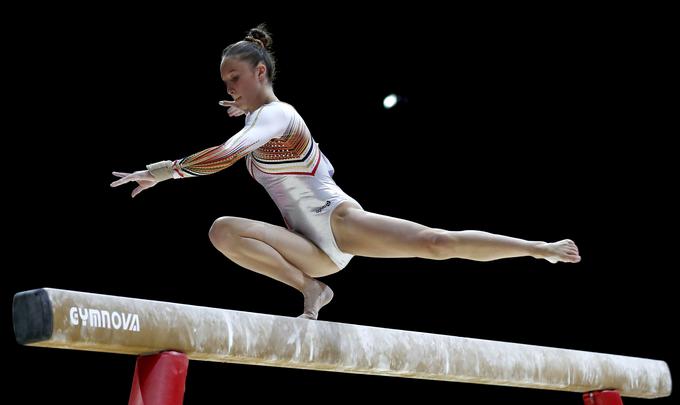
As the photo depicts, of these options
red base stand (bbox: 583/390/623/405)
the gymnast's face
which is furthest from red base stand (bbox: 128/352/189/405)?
red base stand (bbox: 583/390/623/405)

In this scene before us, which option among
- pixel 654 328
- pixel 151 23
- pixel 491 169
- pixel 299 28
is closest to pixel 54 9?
pixel 151 23

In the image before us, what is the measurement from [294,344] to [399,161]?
12.6 ft

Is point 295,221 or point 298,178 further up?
point 298,178

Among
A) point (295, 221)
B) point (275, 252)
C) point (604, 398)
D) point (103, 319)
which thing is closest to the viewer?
point (103, 319)

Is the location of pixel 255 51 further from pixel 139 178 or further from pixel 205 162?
pixel 139 178

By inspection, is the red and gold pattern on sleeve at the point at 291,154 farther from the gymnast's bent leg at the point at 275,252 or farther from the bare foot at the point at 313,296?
the bare foot at the point at 313,296

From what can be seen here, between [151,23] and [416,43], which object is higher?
[416,43]

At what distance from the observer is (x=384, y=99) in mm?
6988

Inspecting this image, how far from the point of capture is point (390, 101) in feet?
23.0

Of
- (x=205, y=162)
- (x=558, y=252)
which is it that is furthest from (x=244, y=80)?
(x=558, y=252)

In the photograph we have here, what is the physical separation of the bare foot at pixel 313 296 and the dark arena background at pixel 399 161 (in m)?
1.89

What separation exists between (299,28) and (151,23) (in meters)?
1.22

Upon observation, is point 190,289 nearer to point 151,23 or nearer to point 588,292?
point 151,23

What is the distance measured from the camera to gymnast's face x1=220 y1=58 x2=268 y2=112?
3.69 metres
